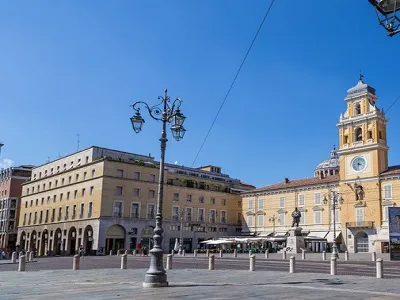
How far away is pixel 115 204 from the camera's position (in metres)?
58.6

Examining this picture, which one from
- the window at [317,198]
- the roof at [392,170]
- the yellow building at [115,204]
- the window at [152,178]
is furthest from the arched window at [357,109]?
the window at [152,178]

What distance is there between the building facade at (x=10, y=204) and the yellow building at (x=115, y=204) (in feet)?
29.2

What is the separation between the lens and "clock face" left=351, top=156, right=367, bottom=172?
57.0m

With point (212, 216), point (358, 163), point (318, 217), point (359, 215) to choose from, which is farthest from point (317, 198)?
point (212, 216)

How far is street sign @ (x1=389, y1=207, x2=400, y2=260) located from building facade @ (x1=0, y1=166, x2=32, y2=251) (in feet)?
233

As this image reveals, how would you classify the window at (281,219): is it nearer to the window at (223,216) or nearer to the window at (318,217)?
the window at (318,217)

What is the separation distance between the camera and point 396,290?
1303cm

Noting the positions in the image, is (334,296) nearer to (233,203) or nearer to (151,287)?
(151,287)

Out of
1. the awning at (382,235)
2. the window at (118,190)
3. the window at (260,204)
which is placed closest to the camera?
the awning at (382,235)

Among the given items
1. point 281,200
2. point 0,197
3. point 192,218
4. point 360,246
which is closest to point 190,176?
point 192,218

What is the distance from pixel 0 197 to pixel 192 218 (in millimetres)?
46087

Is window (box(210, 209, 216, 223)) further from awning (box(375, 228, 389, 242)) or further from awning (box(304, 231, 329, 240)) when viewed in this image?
awning (box(375, 228, 389, 242))

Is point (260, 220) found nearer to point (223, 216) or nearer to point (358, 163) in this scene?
point (223, 216)

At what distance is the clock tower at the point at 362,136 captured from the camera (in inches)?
2211
